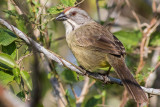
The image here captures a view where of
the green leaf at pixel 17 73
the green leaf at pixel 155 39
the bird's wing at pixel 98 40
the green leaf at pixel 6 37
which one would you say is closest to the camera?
the green leaf at pixel 17 73

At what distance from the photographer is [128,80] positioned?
324 centimetres

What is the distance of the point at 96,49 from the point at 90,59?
0.54 ft

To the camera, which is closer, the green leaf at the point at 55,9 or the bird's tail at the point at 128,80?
the bird's tail at the point at 128,80

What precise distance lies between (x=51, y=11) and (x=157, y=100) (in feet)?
11.1

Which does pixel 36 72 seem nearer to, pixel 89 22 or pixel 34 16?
pixel 34 16

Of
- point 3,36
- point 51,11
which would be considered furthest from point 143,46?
point 3,36

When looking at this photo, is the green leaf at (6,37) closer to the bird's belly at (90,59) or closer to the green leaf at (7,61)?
the green leaf at (7,61)

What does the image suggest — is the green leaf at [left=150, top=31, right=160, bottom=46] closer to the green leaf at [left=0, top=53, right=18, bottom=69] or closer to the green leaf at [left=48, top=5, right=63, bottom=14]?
the green leaf at [left=48, top=5, right=63, bottom=14]

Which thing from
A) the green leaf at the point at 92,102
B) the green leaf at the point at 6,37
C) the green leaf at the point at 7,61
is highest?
the green leaf at the point at 6,37

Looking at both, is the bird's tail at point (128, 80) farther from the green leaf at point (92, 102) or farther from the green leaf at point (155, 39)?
the green leaf at point (155, 39)

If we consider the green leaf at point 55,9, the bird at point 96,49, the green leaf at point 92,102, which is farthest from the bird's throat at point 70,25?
the green leaf at point 92,102

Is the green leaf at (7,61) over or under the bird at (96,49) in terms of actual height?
over

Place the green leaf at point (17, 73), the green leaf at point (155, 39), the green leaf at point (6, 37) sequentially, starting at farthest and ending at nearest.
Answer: the green leaf at point (155, 39) < the green leaf at point (6, 37) < the green leaf at point (17, 73)

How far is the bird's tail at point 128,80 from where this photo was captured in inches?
121
